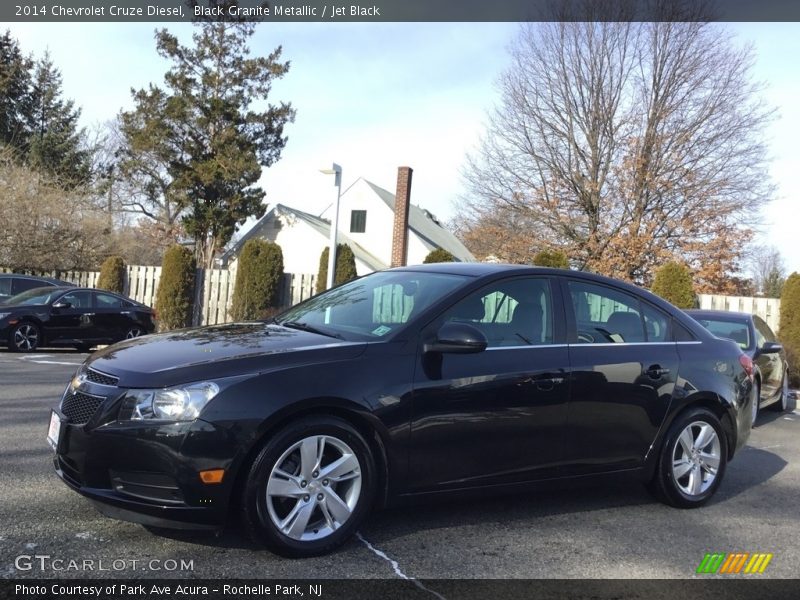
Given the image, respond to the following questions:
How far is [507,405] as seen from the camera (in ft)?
14.1

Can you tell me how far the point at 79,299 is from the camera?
14.4 m

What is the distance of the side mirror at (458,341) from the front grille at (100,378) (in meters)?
1.68

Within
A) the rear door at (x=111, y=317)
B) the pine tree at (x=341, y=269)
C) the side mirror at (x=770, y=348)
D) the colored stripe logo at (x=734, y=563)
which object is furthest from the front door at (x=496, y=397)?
the pine tree at (x=341, y=269)

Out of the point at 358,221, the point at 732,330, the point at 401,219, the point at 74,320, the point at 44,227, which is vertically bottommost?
the point at 74,320

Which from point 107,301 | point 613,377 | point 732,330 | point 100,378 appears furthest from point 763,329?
point 107,301

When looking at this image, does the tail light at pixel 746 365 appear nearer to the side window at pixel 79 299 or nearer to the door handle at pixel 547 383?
the door handle at pixel 547 383

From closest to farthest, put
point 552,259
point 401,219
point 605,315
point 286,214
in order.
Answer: point 605,315
point 552,259
point 401,219
point 286,214

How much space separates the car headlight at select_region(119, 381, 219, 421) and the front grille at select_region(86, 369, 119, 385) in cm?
20

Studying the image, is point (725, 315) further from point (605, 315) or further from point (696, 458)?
point (605, 315)

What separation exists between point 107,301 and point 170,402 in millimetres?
12444

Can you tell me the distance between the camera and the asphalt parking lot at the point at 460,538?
361 cm

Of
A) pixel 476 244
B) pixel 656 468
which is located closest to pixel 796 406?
pixel 656 468

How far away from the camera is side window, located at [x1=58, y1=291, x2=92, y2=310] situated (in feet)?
46.5

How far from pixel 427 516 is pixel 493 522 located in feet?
1.37
